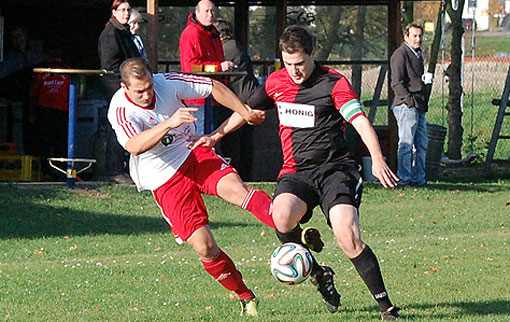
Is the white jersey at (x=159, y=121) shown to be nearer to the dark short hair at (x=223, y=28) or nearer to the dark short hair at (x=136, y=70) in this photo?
the dark short hair at (x=136, y=70)

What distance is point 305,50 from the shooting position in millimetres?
7430

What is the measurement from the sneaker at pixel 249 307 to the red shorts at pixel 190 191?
1.97 feet

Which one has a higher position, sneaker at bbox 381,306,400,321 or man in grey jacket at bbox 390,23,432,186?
man in grey jacket at bbox 390,23,432,186

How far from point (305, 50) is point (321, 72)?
0.33 meters

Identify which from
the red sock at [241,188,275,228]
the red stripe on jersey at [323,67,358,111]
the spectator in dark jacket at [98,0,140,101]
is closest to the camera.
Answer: the red stripe on jersey at [323,67,358,111]

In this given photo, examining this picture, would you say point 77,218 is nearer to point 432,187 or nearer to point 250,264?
point 250,264

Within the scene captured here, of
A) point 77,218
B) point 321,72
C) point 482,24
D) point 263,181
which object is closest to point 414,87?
point 263,181

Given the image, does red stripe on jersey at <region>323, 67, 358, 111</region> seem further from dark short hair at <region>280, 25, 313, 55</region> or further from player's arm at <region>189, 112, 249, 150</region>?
player's arm at <region>189, 112, 249, 150</region>

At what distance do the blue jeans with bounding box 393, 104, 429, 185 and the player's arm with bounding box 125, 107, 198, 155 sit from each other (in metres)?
8.98

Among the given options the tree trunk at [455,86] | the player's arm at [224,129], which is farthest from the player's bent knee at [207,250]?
the tree trunk at [455,86]

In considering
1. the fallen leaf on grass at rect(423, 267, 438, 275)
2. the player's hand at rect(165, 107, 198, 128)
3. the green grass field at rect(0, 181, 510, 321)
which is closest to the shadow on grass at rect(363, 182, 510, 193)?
the green grass field at rect(0, 181, 510, 321)

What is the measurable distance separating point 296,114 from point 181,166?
88 cm

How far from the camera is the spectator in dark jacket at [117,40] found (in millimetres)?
13359

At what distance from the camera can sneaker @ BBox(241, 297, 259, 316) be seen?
24.5 ft
